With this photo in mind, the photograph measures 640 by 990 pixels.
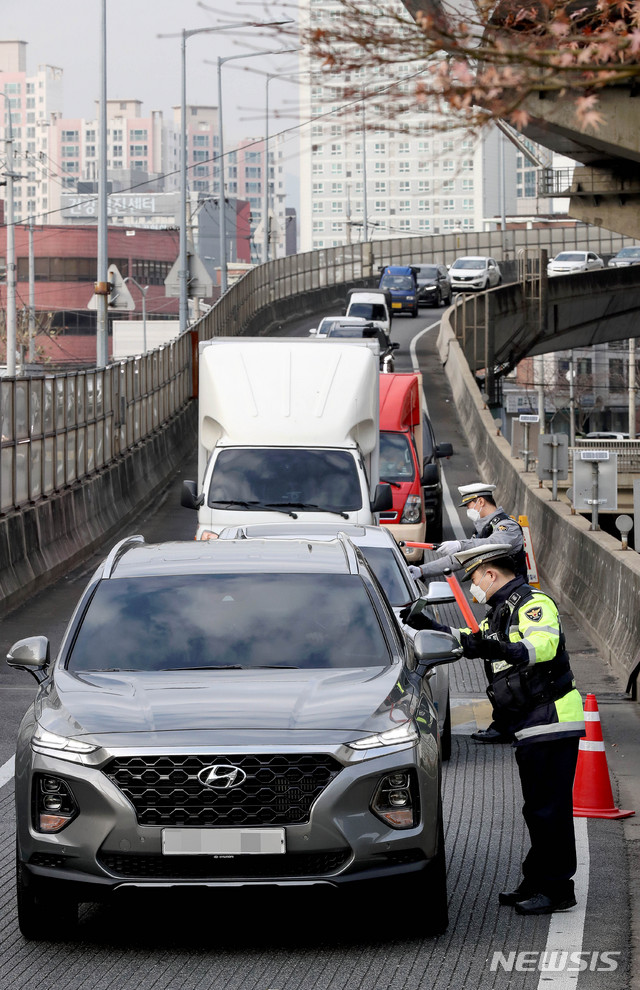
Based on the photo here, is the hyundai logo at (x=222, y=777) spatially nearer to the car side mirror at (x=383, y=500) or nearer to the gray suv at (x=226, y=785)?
the gray suv at (x=226, y=785)

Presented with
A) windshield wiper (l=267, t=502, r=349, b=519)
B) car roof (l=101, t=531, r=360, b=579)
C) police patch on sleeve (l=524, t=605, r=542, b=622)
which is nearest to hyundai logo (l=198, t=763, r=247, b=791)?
car roof (l=101, t=531, r=360, b=579)

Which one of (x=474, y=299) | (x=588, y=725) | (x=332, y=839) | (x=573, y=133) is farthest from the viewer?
(x=474, y=299)

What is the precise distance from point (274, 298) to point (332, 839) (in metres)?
65.5

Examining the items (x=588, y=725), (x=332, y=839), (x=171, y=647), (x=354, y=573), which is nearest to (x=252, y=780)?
(x=332, y=839)

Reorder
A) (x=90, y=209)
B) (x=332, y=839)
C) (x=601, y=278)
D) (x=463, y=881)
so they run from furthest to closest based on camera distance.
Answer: (x=90, y=209) < (x=601, y=278) < (x=463, y=881) < (x=332, y=839)

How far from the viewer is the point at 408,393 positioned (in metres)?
24.8

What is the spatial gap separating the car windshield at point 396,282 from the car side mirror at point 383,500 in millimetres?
56082

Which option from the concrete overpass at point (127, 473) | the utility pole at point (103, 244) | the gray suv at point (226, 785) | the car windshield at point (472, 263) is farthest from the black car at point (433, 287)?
the gray suv at point (226, 785)

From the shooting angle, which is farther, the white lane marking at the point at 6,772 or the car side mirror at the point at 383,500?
the car side mirror at the point at 383,500

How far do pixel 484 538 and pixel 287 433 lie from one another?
6.07m

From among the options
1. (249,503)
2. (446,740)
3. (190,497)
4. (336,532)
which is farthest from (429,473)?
(336,532)

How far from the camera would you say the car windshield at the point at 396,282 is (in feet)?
240

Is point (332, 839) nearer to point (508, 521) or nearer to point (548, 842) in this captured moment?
point (548, 842)

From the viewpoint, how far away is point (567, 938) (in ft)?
22.8
